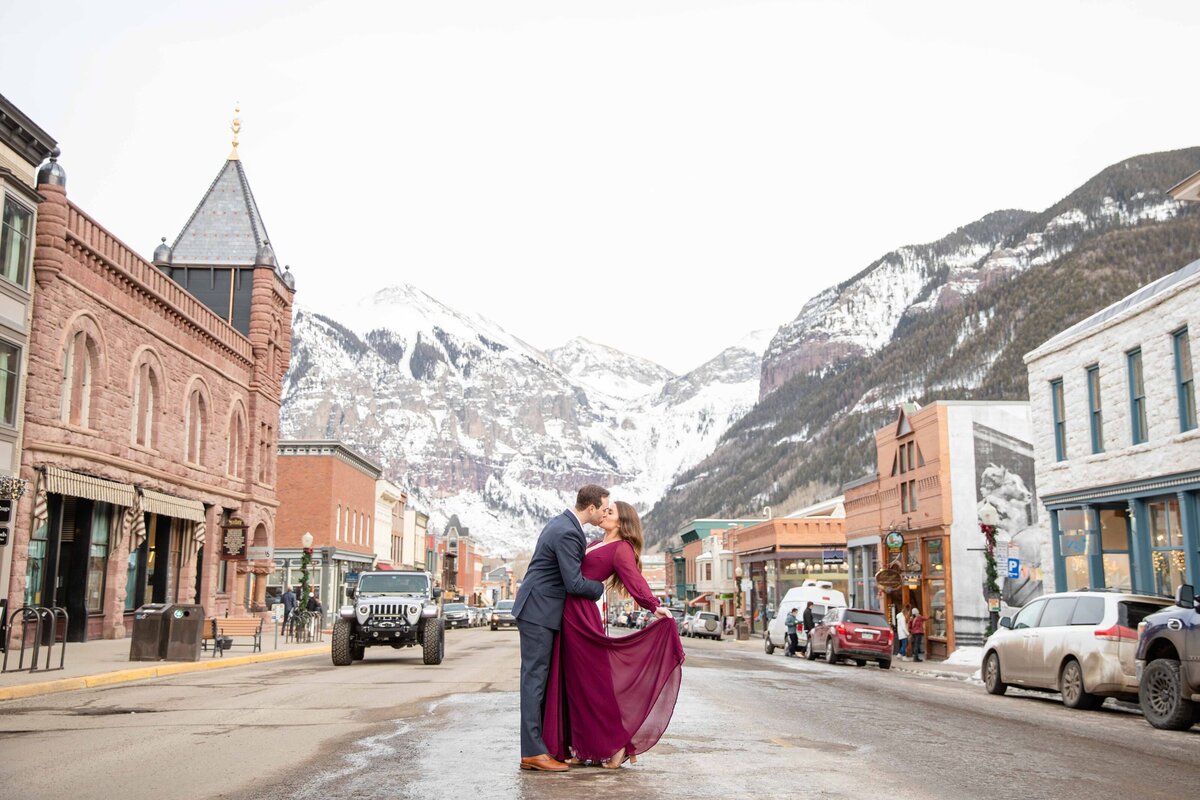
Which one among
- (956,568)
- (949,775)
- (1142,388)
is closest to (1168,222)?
(956,568)

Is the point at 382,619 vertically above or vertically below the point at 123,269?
below

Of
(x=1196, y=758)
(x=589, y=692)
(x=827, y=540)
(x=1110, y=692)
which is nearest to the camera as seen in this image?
(x=589, y=692)

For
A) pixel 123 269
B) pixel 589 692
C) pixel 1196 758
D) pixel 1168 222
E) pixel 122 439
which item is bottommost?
pixel 1196 758

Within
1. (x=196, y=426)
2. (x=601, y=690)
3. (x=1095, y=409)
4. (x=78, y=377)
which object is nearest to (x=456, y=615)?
(x=196, y=426)

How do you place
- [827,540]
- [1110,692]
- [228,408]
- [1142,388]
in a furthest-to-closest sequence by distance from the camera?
[827,540]
[228,408]
[1142,388]
[1110,692]

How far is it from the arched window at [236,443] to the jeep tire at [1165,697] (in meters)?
36.0

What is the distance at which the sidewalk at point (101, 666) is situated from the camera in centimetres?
1606

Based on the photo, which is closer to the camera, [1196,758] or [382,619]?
[1196,758]

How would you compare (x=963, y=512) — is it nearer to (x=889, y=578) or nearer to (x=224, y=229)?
(x=889, y=578)

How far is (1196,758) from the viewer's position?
10141 millimetres

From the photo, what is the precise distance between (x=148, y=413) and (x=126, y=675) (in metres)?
17.3

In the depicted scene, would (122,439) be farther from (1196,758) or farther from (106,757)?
(1196,758)

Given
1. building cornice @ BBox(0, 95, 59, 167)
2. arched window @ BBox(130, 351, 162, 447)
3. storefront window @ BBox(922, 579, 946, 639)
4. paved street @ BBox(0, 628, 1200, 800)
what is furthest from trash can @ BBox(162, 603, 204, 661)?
storefront window @ BBox(922, 579, 946, 639)

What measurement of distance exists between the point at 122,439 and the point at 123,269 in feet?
15.4
